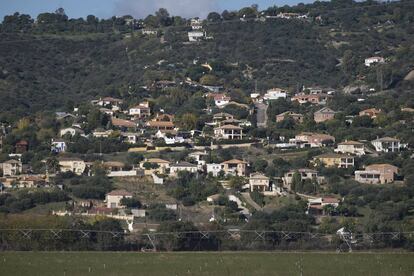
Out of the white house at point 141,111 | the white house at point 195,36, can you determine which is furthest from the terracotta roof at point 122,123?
the white house at point 195,36

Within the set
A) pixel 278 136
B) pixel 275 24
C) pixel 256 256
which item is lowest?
pixel 256 256

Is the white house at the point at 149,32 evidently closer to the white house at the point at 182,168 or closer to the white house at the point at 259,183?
the white house at the point at 182,168

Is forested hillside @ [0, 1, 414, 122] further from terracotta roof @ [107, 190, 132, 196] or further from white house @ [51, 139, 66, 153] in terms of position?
terracotta roof @ [107, 190, 132, 196]

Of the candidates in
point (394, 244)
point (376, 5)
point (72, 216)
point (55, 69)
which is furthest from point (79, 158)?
point (376, 5)

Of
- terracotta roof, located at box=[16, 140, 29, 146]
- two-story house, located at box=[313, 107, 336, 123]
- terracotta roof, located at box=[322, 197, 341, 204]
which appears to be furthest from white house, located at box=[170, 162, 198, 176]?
two-story house, located at box=[313, 107, 336, 123]

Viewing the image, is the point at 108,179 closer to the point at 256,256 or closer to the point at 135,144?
the point at 135,144

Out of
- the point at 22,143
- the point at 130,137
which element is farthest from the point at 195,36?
the point at 22,143
